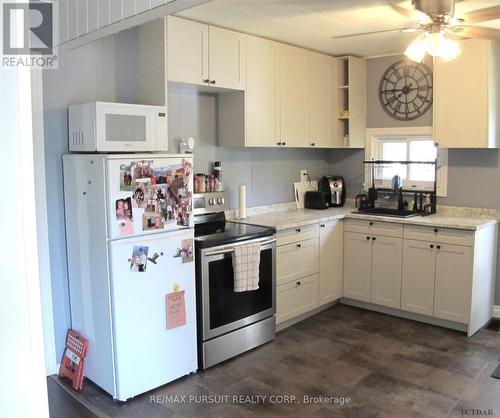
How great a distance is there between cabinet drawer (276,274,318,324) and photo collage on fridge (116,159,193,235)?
121 cm

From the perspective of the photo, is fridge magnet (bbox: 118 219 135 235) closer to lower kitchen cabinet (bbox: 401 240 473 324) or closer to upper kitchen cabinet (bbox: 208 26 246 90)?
upper kitchen cabinet (bbox: 208 26 246 90)

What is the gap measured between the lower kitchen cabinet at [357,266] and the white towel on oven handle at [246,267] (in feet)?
4.46

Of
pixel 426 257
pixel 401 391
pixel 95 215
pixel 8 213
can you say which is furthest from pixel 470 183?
pixel 8 213

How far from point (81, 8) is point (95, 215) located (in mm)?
1124

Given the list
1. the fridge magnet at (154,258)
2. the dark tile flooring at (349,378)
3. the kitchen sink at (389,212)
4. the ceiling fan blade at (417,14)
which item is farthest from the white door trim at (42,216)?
the kitchen sink at (389,212)

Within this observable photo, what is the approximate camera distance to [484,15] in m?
2.60

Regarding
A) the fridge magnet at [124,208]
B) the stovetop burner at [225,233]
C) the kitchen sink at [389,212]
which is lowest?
the stovetop burner at [225,233]

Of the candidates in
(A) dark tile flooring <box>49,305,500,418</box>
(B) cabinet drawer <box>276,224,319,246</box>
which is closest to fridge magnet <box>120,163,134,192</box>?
(A) dark tile flooring <box>49,305,500,418</box>

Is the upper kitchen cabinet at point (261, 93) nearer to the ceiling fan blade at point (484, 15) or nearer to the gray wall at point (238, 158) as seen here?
the gray wall at point (238, 158)

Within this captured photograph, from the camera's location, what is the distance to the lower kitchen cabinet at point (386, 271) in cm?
425

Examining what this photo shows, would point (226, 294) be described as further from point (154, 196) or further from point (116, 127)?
point (116, 127)

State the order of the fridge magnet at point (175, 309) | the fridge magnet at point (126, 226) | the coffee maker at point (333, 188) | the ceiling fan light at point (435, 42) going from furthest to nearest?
the coffee maker at point (333, 188)
the fridge magnet at point (175, 309)
the ceiling fan light at point (435, 42)
the fridge magnet at point (126, 226)

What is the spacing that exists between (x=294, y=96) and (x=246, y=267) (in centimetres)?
176

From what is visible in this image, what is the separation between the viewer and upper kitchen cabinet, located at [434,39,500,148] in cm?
394
